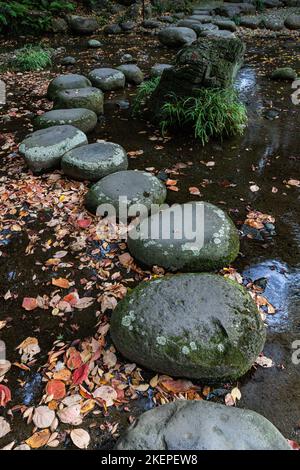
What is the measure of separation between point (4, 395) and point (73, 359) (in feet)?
1.97

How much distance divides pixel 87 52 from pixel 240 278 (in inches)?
436

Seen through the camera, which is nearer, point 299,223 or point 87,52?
point 299,223

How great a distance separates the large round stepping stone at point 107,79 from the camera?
879 cm

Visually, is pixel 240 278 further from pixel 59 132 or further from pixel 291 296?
pixel 59 132

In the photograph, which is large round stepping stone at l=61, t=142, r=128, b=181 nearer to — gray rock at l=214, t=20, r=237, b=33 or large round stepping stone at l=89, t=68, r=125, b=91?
large round stepping stone at l=89, t=68, r=125, b=91

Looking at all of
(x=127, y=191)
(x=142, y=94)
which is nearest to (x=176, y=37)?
(x=142, y=94)

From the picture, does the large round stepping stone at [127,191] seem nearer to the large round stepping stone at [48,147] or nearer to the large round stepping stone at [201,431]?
the large round stepping stone at [48,147]

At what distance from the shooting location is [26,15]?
44.8ft

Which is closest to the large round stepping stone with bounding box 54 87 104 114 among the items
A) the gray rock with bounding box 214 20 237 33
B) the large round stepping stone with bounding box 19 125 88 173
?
the large round stepping stone with bounding box 19 125 88 173

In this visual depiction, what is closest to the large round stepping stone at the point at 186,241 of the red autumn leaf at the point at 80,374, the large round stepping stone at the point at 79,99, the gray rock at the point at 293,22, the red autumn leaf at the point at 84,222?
the red autumn leaf at the point at 84,222

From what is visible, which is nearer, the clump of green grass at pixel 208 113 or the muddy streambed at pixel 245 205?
the muddy streambed at pixel 245 205

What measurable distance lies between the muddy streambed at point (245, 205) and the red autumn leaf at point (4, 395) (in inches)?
3.0

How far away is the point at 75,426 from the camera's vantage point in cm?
277
